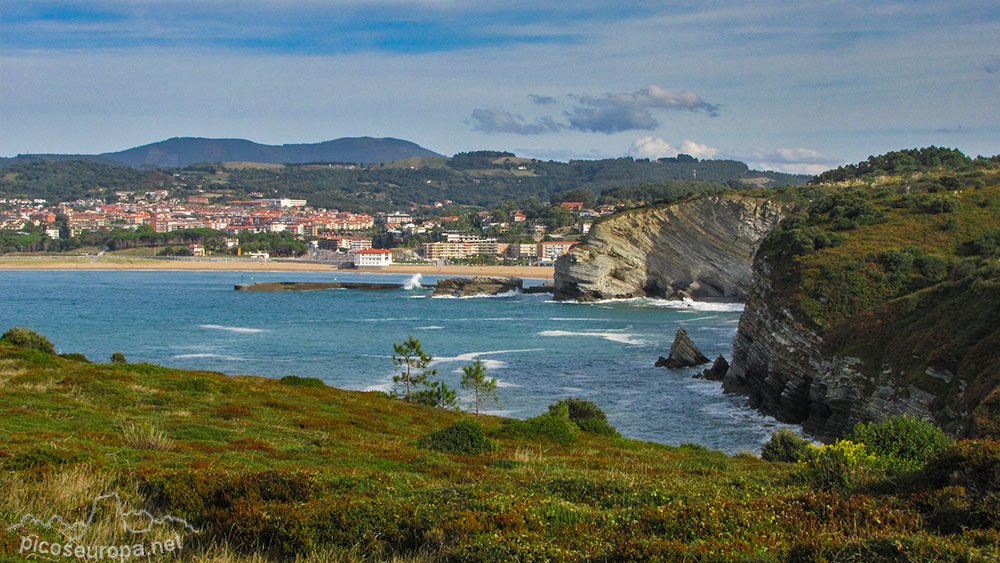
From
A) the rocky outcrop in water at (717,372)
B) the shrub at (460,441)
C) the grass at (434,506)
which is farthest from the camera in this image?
the rocky outcrop in water at (717,372)

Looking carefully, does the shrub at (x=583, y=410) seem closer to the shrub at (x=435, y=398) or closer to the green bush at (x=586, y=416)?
the green bush at (x=586, y=416)

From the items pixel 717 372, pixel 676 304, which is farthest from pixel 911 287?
pixel 676 304

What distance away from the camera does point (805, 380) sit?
27.5m

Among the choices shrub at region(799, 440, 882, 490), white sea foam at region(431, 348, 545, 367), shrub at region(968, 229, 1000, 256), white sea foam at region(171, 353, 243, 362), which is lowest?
white sea foam at region(171, 353, 243, 362)

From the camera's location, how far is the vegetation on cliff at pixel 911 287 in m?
20.3

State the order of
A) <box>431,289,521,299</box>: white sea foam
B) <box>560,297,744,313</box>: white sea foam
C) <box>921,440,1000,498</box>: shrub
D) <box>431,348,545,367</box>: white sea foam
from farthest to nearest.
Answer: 1. <box>431,289,521,299</box>: white sea foam
2. <box>560,297,744,313</box>: white sea foam
3. <box>431,348,545,367</box>: white sea foam
4. <box>921,440,1000,498</box>: shrub

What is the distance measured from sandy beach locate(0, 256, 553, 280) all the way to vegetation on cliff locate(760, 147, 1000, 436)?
3355 inches

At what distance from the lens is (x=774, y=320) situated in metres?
31.2

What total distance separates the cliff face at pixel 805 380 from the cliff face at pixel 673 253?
40660 millimetres

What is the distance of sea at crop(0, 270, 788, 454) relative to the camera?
97.1 feet

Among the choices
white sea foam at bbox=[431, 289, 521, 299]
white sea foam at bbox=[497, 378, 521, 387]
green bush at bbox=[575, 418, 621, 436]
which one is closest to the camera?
green bush at bbox=[575, 418, 621, 436]

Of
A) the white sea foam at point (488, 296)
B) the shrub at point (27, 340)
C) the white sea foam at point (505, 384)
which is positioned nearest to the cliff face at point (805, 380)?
the white sea foam at point (505, 384)

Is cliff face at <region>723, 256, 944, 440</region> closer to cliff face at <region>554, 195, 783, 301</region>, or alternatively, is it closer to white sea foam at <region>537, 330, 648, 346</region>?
white sea foam at <region>537, 330, 648, 346</region>

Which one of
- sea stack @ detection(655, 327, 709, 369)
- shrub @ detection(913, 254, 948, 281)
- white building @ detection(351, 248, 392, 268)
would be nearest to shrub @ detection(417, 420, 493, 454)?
shrub @ detection(913, 254, 948, 281)
